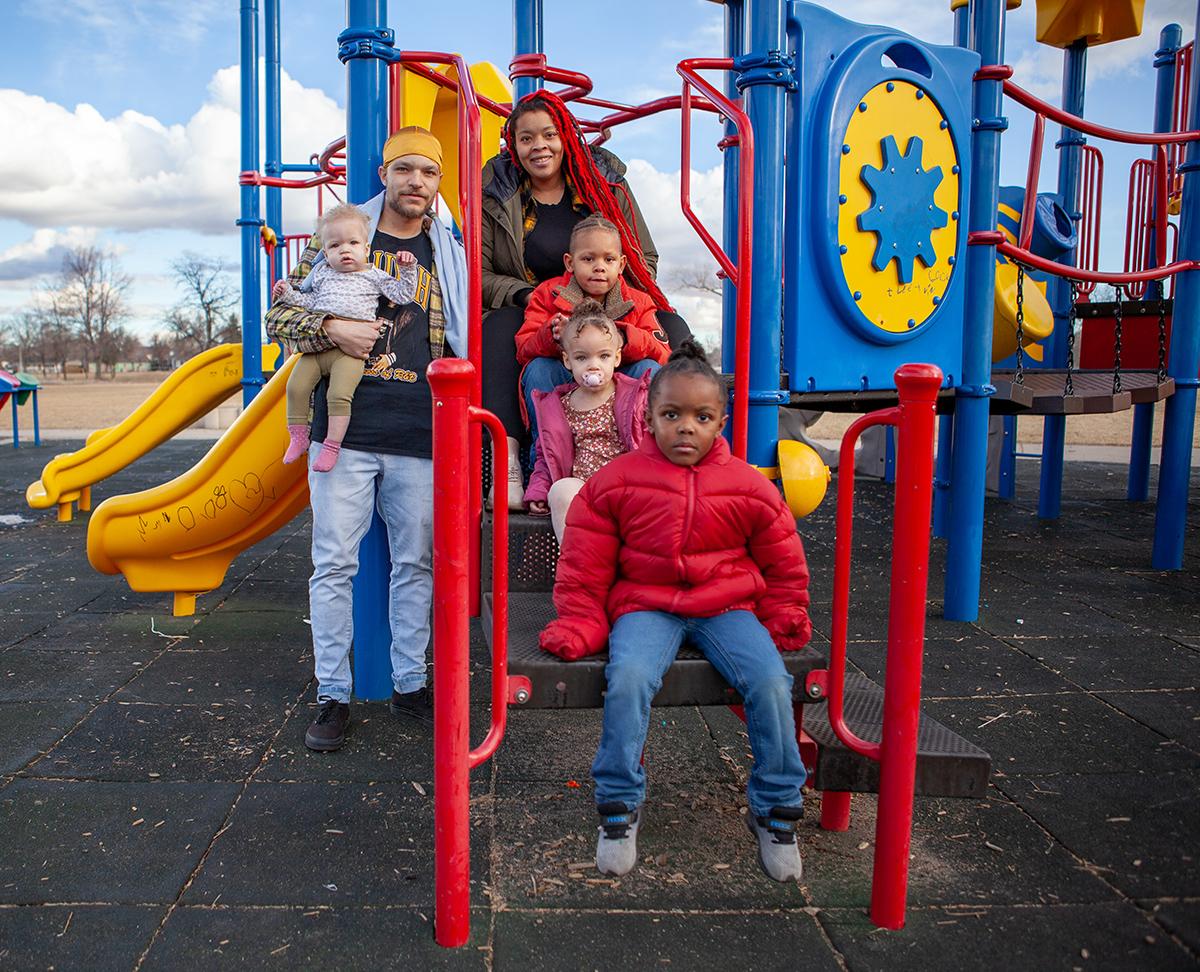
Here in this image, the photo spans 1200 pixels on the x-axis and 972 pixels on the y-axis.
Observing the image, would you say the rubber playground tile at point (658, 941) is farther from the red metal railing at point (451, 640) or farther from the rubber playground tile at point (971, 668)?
the rubber playground tile at point (971, 668)

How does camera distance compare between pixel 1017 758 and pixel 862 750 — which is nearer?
pixel 862 750

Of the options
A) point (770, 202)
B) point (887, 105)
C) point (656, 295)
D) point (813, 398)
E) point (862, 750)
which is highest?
point (887, 105)

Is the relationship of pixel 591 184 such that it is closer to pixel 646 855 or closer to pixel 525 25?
pixel 646 855

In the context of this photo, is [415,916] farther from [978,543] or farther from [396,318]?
[978,543]

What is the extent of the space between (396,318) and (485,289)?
1.51 feet

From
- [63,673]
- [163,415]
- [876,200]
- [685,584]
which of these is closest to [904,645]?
[685,584]

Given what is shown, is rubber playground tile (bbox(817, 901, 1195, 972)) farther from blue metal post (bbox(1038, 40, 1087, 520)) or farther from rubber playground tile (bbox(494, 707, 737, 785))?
blue metal post (bbox(1038, 40, 1087, 520))

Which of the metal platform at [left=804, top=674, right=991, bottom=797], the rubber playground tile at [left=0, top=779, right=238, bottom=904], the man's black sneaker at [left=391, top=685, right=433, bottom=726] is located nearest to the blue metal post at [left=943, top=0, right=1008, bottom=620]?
the metal platform at [left=804, top=674, right=991, bottom=797]

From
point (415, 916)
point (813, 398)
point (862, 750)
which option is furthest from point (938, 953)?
point (813, 398)

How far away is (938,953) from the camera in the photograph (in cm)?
212

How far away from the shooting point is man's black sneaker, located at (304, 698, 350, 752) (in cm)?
324

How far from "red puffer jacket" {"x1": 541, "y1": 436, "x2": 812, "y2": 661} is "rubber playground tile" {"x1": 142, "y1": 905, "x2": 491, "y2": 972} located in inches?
27.6

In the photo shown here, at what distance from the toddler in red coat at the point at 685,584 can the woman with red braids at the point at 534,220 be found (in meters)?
1.06

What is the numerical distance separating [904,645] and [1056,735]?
60.4 inches
